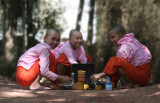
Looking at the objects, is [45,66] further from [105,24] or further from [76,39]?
[105,24]

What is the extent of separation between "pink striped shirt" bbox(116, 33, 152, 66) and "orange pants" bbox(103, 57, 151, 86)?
118mm

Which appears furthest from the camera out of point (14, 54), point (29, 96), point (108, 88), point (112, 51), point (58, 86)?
point (14, 54)

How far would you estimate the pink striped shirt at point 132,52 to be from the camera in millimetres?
4832

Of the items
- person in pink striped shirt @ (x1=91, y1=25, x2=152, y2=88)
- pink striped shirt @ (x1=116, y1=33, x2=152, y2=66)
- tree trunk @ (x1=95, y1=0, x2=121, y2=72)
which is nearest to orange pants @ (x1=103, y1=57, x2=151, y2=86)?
person in pink striped shirt @ (x1=91, y1=25, x2=152, y2=88)

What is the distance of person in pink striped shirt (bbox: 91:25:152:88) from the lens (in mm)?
4691

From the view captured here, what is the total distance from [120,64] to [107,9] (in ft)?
25.8

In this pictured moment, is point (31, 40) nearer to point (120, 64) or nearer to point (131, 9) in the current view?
point (131, 9)

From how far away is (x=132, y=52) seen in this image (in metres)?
4.90

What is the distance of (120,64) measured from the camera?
4.66 m

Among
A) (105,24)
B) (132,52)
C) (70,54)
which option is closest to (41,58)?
(70,54)

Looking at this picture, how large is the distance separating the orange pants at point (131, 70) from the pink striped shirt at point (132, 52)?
12 cm

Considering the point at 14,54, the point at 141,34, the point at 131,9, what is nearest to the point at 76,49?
the point at 141,34

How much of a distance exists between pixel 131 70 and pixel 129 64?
12cm

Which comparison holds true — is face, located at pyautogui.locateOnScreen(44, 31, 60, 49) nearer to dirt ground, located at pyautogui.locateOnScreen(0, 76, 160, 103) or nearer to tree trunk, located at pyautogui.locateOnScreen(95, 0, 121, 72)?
dirt ground, located at pyautogui.locateOnScreen(0, 76, 160, 103)
